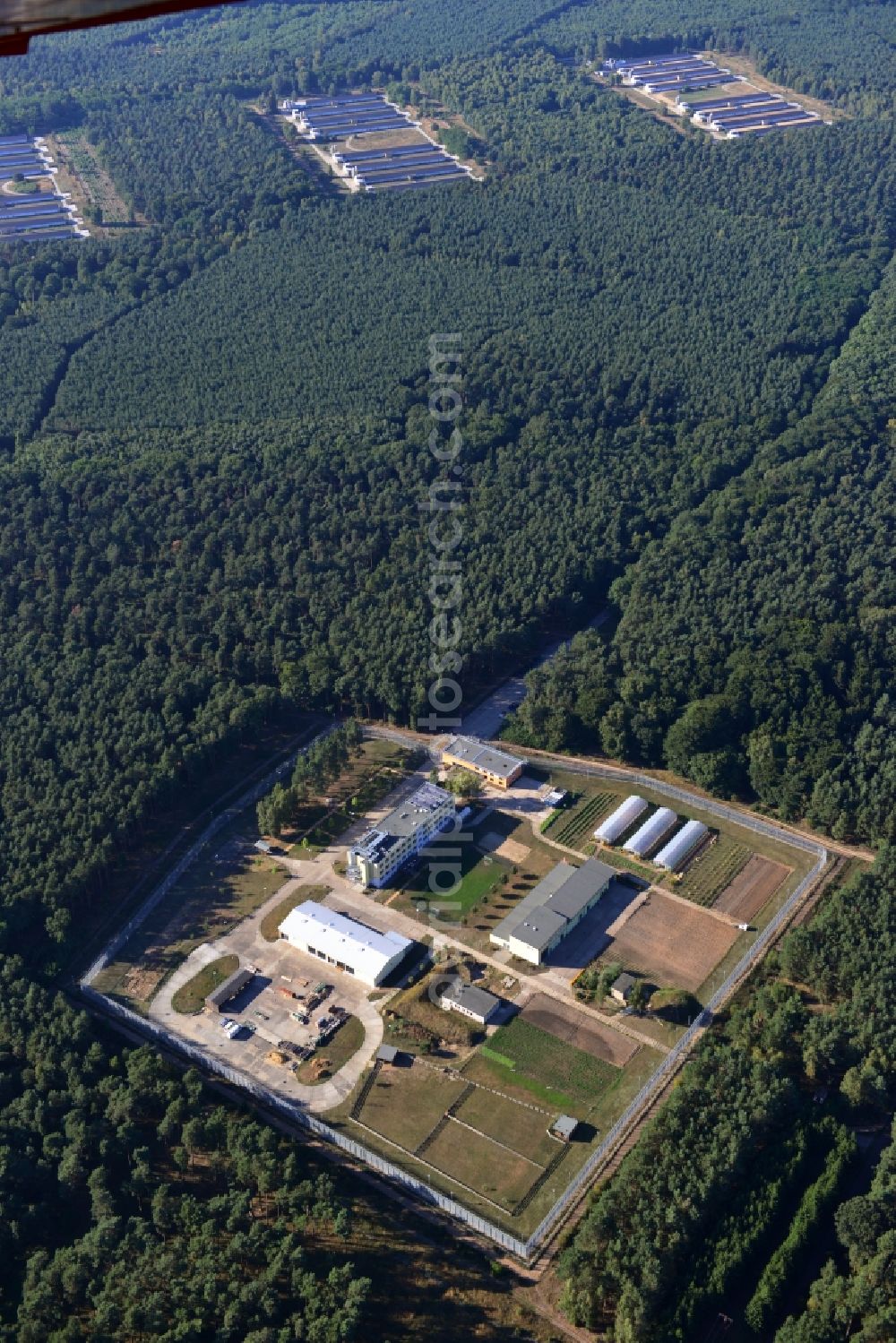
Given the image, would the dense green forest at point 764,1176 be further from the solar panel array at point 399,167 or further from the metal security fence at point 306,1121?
the solar panel array at point 399,167

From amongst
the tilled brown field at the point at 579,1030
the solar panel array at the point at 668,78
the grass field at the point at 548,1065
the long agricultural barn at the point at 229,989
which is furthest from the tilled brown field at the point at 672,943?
the solar panel array at the point at 668,78

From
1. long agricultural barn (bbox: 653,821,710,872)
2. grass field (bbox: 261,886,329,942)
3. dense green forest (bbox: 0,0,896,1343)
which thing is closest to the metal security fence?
dense green forest (bbox: 0,0,896,1343)

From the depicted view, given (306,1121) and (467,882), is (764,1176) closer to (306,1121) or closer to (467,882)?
(306,1121)

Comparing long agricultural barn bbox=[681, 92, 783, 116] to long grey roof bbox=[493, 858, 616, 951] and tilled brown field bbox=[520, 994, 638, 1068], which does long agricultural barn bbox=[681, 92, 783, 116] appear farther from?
tilled brown field bbox=[520, 994, 638, 1068]

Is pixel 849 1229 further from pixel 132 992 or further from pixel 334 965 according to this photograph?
pixel 132 992

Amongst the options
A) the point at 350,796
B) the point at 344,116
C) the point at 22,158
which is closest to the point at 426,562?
the point at 350,796

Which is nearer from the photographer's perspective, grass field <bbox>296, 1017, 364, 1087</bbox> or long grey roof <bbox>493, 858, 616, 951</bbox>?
grass field <bbox>296, 1017, 364, 1087</bbox>
